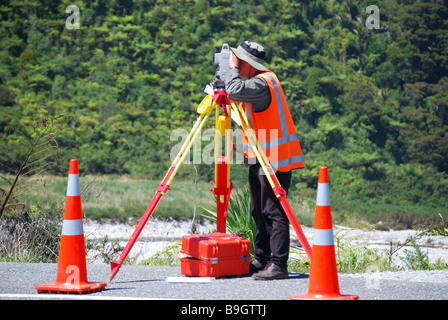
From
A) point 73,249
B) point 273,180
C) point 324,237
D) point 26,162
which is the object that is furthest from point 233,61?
point 26,162

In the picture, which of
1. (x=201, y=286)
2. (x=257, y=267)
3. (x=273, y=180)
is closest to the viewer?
(x=201, y=286)

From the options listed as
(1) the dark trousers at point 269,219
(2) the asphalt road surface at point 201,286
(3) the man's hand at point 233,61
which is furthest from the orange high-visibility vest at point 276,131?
(2) the asphalt road surface at point 201,286

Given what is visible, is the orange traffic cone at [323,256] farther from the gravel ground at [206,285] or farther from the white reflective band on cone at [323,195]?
the gravel ground at [206,285]

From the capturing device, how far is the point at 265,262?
5086 millimetres

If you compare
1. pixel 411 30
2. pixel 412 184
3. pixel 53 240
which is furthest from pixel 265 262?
pixel 411 30

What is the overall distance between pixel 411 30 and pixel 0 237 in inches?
1075

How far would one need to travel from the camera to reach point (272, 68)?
3078 centimetres

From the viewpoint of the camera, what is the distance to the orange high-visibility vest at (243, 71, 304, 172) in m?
4.82

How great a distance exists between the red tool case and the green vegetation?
20.3m

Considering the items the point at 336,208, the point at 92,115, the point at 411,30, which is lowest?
the point at 336,208

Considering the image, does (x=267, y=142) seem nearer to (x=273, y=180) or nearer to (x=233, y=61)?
(x=273, y=180)

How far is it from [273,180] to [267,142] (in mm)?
345

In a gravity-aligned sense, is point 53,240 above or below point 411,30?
below

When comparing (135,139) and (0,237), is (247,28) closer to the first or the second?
(135,139)
